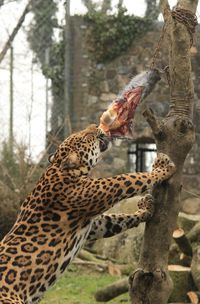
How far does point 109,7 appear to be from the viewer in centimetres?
1202

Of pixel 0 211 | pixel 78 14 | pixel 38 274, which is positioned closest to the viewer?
pixel 38 274

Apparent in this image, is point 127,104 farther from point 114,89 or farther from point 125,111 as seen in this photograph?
point 114,89

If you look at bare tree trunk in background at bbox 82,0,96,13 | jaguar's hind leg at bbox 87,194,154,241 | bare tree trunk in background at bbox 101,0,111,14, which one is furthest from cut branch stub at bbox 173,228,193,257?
bare tree trunk in background at bbox 101,0,111,14

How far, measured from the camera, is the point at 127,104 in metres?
4.44

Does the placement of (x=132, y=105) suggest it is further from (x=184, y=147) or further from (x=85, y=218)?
(x=85, y=218)

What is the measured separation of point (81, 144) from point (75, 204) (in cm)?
53

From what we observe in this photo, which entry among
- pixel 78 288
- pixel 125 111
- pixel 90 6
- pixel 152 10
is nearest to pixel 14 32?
pixel 90 6

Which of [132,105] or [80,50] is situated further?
[80,50]

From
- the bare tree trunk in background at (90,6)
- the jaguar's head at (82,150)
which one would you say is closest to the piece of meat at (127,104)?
the jaguar's head at (82,150)

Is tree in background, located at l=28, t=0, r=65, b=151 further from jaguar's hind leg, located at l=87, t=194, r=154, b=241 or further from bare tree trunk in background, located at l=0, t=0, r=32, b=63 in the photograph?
jaguar's hind leg, located at l=87, t=194, r=154, b=241

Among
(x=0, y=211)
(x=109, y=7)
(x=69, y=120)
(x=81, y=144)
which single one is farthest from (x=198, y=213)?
(x=81, y=144)

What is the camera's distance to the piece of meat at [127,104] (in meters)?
4.45

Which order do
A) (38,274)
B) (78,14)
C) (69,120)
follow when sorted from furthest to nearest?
(78,14) → (69,120) → (38,274)

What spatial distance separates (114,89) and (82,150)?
276 inches
